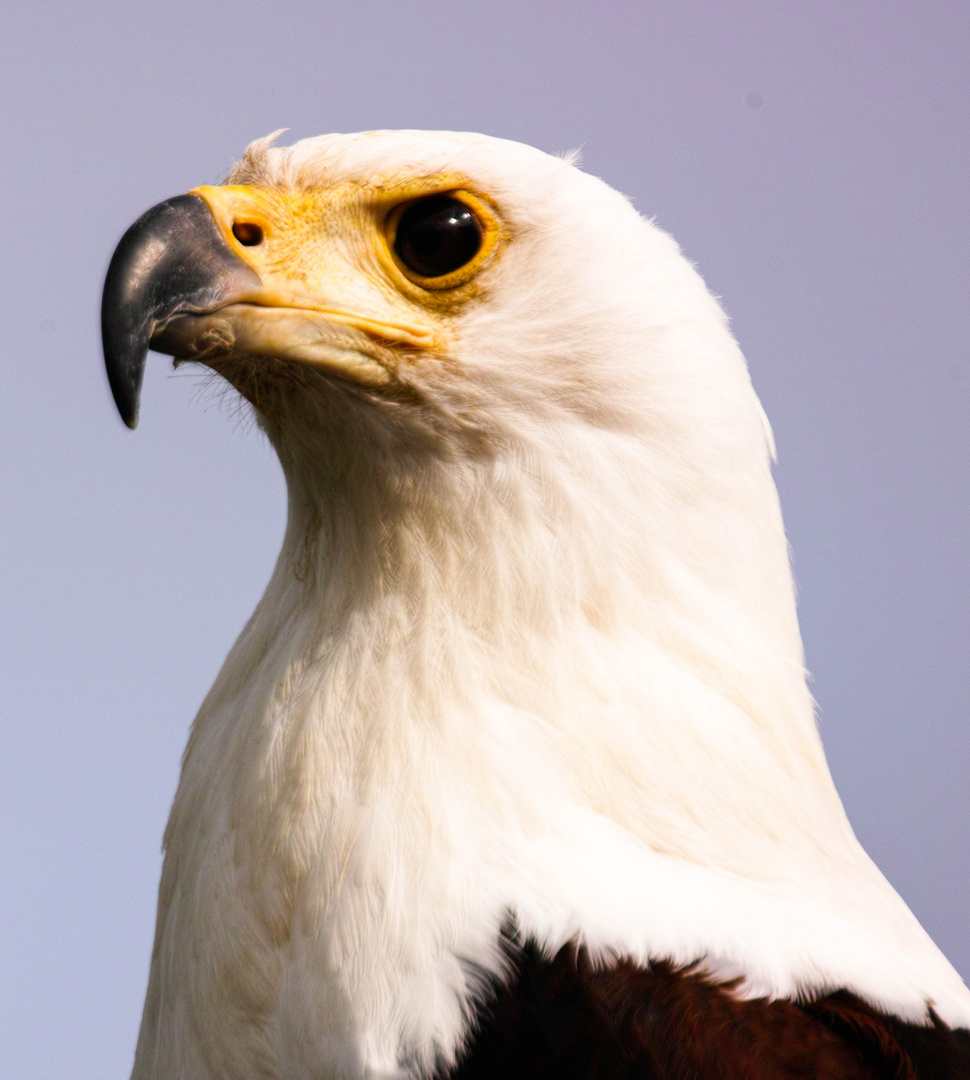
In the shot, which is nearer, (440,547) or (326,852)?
(326,852)

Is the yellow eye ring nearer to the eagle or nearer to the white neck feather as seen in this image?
the eagle

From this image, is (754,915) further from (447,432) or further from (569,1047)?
(447,432)

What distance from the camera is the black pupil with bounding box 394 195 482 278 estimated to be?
2279 millimetres

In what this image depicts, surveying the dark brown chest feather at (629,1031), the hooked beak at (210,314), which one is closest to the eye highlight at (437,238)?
the hooked beak at (210,314)

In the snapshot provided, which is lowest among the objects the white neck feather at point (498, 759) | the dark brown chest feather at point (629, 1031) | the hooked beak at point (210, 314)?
the dark brown chest feather at point (629, 1031)

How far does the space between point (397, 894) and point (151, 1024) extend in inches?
30.9

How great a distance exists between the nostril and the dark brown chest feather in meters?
1.36

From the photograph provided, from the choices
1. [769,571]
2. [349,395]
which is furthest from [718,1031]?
[349,395]

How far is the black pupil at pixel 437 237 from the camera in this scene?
7.48 feet

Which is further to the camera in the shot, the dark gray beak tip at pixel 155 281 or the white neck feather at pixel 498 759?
the dark gray beak tip at pixel 155 281

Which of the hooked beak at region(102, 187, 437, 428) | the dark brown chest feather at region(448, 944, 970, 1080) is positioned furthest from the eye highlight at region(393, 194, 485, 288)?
the dark brown chest feather at region(448, 944, 970, 1080)

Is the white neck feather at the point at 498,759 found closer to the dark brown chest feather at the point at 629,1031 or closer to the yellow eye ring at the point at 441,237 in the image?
the dark brown chest feather at the point at 629,1031

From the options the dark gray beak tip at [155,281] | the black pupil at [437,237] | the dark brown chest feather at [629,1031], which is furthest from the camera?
the black pupil at [437,237]

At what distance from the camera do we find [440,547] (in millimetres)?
2293
